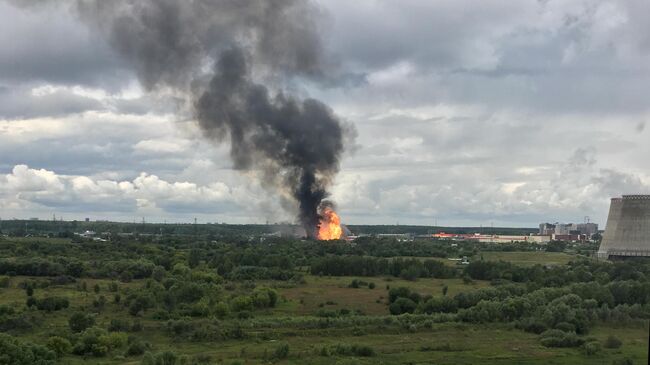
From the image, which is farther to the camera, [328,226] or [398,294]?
[328,226]

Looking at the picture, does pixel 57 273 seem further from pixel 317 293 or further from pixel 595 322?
pixel 595 322

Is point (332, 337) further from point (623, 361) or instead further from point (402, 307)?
point (623, 361)

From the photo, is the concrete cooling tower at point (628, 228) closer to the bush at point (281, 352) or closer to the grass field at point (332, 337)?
the grass field at point (332, 337)

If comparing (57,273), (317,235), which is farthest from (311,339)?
(317,235)

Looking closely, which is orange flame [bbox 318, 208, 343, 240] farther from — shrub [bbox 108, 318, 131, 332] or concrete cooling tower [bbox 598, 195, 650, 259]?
shrub [bbox 108, 318, 131, 332]

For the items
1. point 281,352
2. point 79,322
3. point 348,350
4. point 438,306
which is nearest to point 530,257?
point 438,306

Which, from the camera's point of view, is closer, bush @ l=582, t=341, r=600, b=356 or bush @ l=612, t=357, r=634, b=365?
bush @ l=612, t=357, r=634, b=365

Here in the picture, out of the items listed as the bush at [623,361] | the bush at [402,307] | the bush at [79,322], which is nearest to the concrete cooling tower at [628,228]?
the bush at [402,307]

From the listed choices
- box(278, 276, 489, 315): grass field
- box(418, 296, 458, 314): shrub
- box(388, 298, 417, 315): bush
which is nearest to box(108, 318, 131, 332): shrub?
box(278, 276, 489, 315): grass field
